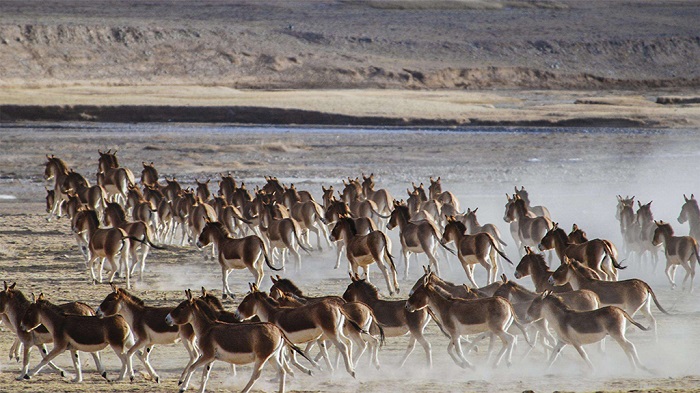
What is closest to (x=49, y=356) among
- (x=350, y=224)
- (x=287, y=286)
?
(x=287, y=286)

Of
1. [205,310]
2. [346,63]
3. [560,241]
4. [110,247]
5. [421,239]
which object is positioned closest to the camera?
[205,310]

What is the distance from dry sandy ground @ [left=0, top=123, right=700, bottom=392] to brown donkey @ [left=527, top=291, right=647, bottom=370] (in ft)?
1.02

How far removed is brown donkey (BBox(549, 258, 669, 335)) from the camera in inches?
469

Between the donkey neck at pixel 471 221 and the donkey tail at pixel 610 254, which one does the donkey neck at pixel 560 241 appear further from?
the donkey neck at pixel 471 221

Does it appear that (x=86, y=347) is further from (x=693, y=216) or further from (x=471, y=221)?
(x=693, y=216)

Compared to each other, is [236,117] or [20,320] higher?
[236,117]

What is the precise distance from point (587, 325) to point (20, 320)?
5893 millimetres

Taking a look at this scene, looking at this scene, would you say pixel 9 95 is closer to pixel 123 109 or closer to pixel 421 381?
pixel 123 109

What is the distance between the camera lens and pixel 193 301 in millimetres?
10273

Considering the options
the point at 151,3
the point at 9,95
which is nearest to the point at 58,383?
the point at 9,95

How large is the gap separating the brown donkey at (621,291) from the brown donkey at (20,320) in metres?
5.57

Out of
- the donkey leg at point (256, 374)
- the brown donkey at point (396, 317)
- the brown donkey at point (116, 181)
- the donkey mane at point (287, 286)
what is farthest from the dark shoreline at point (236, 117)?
the donkey leg at point (256, 374)

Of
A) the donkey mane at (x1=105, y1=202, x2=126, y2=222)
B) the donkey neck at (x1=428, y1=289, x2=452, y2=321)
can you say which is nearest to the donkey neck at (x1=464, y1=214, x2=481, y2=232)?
the donkey mane at (x1=105, y1=202, x2=126, y2=222)

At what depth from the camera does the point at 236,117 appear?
2024 inches
